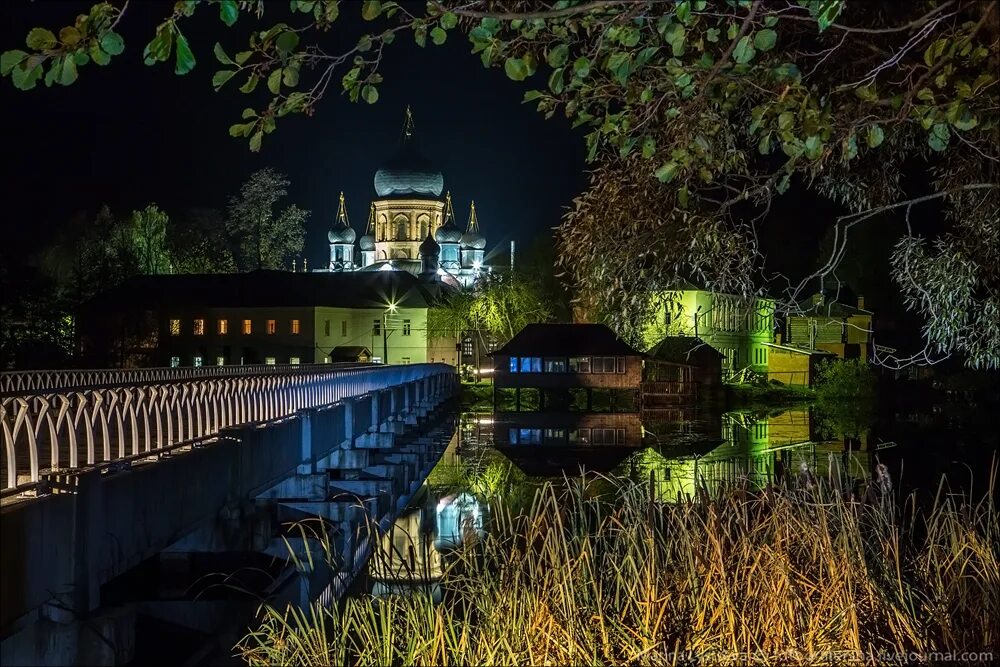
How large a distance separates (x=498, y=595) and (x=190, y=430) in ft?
23.0

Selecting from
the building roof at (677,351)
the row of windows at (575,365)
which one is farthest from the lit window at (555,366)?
the building roof at (677,351)

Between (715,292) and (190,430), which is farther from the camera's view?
(190,430)

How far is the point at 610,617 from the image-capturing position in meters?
8.45

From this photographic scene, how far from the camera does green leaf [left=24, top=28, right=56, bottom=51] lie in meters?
5.91

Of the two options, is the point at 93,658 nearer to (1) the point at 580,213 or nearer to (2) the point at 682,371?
(1) the point at 580,213

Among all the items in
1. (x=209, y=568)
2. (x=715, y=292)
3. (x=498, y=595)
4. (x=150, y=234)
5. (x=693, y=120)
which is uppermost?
(x=150, y=234)

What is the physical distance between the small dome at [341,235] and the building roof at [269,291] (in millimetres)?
28697

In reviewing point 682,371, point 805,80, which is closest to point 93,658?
point 805,80

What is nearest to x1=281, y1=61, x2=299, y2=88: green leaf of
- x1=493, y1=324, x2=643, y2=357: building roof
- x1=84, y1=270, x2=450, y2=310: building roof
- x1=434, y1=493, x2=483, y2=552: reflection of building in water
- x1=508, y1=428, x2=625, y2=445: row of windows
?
x1=434, y1=493, x2=483, y2=552: reflection of building in water

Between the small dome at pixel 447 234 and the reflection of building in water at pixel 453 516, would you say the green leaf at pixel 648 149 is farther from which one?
the small dome at pixel 447 234

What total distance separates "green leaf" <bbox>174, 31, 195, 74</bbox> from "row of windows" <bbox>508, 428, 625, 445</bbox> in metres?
38.3

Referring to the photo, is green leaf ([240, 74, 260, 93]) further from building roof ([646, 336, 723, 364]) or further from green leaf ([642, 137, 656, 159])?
building roof ([646, 336, 723, 364])

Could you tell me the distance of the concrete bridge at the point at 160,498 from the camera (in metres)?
9.37

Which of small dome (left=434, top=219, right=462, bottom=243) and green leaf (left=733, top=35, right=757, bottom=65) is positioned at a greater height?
small dome (left=434, top=219, right=462, bottom=243)
